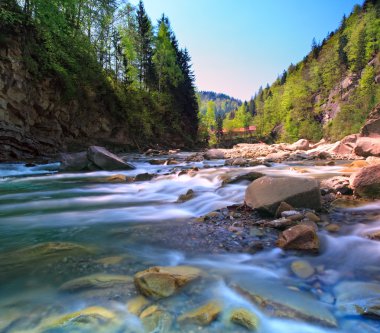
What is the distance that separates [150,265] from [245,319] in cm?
135

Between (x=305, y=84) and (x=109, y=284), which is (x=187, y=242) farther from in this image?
(x=305, y=84)

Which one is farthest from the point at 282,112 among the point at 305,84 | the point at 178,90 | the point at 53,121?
the point at 53,121

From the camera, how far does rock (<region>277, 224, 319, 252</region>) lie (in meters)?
3.43

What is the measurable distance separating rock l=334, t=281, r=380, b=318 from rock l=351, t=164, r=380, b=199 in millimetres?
3158

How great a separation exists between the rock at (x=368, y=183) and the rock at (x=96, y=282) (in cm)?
463

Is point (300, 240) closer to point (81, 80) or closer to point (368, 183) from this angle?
point (368, 183)

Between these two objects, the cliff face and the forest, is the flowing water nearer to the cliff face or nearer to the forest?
the cliff face

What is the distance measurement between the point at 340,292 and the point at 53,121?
741 inches

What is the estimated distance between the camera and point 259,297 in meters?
2.51

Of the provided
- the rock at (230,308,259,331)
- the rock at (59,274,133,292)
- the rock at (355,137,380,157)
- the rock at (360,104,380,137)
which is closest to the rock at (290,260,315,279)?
the rock at (230,308,259,331)

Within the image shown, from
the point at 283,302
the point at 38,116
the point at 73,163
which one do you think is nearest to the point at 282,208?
the point at 283,302

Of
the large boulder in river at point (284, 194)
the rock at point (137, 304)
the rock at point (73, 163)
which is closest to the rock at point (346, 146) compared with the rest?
the rock at point (73, 163)

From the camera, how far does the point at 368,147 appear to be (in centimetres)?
1736

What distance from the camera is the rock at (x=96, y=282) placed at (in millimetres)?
2664
